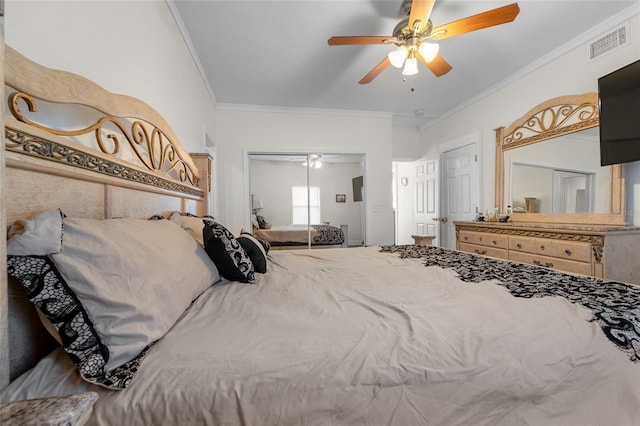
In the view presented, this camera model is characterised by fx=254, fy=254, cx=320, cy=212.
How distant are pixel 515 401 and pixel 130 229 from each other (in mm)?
1182

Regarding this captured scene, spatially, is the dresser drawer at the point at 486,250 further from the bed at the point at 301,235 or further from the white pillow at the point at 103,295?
the white pillow at the point at 103,295

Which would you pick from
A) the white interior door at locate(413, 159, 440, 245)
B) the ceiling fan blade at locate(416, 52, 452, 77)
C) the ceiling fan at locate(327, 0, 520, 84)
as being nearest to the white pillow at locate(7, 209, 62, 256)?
the ceiling fan at locate(327, 0, 520, 84)

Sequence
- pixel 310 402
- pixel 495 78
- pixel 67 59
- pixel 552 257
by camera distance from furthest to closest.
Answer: pixel 495 78 → pixel 552 257 → pixel 67 59 → pixel 310 402

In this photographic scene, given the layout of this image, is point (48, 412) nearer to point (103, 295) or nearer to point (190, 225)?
point (103, 295)

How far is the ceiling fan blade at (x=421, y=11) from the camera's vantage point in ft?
5.24

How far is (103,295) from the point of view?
0.62 metres

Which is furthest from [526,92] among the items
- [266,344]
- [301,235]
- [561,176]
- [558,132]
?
[266,344]

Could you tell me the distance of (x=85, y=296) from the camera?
60 cm

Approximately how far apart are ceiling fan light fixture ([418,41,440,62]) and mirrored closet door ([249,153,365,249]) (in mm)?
2270

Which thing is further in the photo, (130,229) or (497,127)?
(497,127)

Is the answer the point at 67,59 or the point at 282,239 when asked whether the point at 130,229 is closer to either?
the point at 67,59

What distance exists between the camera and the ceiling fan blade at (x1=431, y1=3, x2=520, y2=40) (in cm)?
155

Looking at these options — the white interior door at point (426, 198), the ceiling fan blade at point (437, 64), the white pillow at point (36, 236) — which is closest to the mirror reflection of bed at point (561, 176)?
the white interior door at point (426, 198)

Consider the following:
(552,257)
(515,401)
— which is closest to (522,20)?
(552,257)
